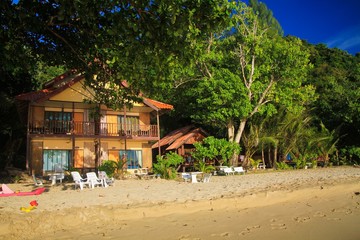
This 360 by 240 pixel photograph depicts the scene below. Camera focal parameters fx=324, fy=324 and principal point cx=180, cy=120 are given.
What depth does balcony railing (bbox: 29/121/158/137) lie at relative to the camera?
62.4 feet

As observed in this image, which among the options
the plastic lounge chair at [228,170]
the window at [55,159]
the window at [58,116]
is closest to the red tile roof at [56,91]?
the window at [58,116]

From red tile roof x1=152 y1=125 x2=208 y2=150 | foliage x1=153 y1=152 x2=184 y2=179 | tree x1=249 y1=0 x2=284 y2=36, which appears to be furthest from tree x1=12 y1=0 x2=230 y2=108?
tree x1=249 y1=0 x2=284 y2=36

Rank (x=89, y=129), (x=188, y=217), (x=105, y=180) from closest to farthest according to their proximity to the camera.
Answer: (x=188, y=217) < (x=105, y=180) < (x=89, y=129)

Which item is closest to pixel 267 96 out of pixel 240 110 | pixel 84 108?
pixel 240 110

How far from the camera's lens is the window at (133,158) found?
2211 cm

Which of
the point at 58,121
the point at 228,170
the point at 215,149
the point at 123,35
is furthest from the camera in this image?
the point at 215,149

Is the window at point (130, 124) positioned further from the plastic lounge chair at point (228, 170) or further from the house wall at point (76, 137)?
the plastic lounge chair at point (228, 170)

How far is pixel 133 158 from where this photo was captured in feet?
73.5

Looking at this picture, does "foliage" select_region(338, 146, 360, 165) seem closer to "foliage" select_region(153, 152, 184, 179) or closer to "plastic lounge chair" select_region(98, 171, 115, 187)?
"foliage" select_region(153, 152, 184, 179)

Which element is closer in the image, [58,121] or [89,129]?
[58,121]

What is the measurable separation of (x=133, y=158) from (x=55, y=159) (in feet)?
16.7

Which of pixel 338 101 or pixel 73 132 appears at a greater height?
pixel 338 101

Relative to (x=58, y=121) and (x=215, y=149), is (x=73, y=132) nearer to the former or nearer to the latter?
(x=58, y=121)

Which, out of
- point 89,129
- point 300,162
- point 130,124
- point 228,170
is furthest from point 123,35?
point 300,162
